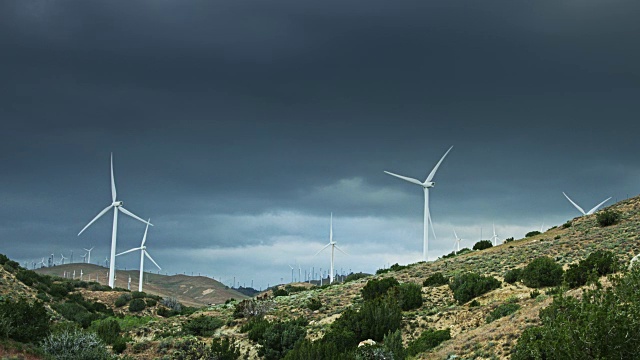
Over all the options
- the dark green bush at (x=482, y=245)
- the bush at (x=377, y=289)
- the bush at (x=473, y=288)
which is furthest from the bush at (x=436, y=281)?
the dark green bush at (x=482, y=245)

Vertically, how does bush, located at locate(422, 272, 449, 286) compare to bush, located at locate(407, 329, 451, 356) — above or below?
above

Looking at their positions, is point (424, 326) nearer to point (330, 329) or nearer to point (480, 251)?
point (330, 329)

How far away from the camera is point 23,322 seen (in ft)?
132

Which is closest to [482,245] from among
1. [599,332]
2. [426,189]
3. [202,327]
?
[426,189]

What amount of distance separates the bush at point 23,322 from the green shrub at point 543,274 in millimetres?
34514

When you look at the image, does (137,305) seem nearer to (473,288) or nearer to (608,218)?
(473,288)

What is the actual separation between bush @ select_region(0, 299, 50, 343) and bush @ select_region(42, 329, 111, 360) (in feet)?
4.42

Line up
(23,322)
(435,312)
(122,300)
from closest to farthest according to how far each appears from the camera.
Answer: (23,322), (435,312), (122,300)

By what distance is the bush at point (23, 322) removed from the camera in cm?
3644

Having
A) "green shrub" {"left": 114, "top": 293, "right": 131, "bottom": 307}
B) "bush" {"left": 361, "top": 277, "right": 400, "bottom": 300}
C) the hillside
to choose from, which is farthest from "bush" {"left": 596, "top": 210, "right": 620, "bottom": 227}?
"green shrub" {"left": 114, "top": 293, "right": 131, "bottom": 307}

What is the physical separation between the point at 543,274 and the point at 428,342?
13.1 m

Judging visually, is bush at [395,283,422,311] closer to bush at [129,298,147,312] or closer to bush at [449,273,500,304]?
bush at [449,273,500,304]

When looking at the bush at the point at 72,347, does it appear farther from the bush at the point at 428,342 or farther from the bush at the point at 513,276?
the bush at the point at 513,276

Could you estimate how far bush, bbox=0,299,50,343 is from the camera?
3644 centimetres
